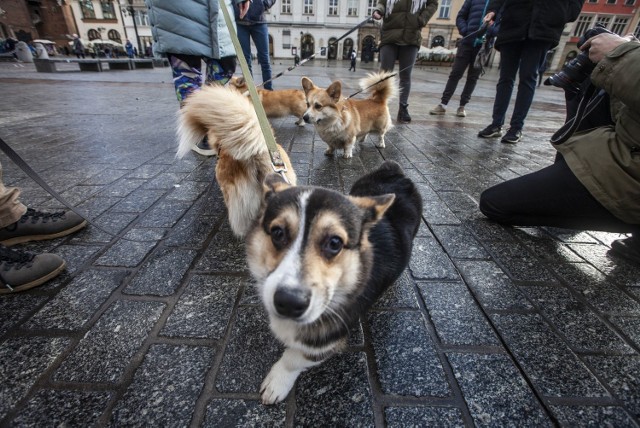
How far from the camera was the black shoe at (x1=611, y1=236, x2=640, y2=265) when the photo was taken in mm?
2406

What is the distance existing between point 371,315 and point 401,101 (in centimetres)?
678

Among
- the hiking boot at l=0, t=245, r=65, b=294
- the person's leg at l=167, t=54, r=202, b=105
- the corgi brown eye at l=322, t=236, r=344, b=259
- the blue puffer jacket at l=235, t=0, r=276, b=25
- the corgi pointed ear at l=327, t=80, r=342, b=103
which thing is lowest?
the hiking boot at l=0, t=245, r=65, b=294

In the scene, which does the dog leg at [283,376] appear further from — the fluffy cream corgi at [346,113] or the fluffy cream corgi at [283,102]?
the fluffy cream corgi at [283,102]

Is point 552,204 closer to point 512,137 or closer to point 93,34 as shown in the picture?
point 512,137

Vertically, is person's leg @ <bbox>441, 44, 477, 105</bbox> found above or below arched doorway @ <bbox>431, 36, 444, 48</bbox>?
below

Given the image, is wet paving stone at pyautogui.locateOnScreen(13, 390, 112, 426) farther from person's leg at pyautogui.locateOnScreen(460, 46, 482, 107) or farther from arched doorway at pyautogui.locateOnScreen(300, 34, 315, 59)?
arched doorway at pyautogui.locateOnScreen(300, 34, 315, 59)

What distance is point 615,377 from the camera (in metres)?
1.52

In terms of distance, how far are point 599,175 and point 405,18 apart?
5.70 meters

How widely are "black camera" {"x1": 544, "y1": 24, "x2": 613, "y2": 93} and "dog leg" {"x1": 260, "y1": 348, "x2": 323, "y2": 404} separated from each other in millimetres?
3387

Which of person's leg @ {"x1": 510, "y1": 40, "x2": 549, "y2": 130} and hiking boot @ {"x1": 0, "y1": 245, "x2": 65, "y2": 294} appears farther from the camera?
person's leg @ {"x1": 510, "y1": 40, "x2": 549, "y2": 130}

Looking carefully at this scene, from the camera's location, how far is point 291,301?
3.88ft

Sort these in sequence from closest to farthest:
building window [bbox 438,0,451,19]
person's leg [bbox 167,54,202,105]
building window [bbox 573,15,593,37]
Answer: person's leg [bbox 167,54,202,105] < building window [bbox 573,15,593,37] < building window [bbox 438,0,451,19]

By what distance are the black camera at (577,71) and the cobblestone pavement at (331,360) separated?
4.60ft

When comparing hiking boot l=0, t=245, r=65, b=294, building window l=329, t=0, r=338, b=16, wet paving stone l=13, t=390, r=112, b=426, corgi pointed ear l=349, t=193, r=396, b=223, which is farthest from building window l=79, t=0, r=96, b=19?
corgi pointed ear l=349, t=193, r=396, b=223
